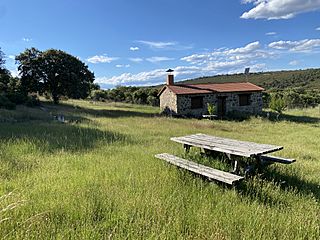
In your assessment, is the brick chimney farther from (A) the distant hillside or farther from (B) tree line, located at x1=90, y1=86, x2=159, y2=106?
(A) the distant hillside

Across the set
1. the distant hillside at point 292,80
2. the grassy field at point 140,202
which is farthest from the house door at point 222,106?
the distant hillside at point 292,80

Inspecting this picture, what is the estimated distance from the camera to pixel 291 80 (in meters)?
80.8

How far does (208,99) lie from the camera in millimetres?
27797

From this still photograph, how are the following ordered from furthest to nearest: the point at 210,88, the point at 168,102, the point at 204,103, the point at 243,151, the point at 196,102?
the point at 210,88 < the point at 168,102 < the point at 204,103 < the point at 196,102 < the point at 243,151

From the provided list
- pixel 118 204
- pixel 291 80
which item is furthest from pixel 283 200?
pixel 291 80

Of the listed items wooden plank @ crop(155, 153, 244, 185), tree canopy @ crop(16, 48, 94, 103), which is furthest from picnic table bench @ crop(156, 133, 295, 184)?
tree canopy @ crop(16, 48, 94, 103)

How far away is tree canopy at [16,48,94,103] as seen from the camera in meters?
29.9

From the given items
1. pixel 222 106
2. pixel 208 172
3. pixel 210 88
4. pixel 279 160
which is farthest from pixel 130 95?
pixel 208 172

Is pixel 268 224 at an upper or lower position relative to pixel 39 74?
lower

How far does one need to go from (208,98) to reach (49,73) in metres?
16.4

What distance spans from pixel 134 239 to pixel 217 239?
32.9 inches

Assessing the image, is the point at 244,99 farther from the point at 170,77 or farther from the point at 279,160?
the point at 279,160

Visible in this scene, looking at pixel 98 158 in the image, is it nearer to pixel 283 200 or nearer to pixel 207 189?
pixel 207 189

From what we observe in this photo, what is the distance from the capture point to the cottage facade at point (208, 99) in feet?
88.1
